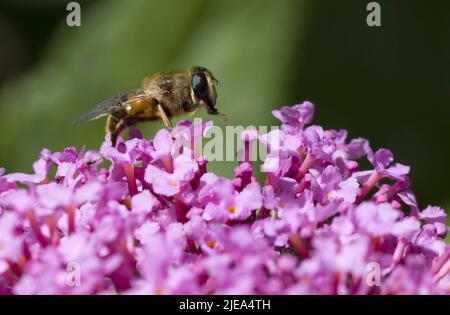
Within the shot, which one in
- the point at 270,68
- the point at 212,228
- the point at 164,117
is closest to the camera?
the point at 212,228

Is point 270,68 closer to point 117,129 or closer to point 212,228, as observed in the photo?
point 117,129

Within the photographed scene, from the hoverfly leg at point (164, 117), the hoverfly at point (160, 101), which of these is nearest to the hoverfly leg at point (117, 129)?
the hoverfly at point (160, 101)

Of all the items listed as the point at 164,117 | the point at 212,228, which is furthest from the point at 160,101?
the point at 212,228

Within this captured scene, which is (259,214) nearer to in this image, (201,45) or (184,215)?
(184,215)

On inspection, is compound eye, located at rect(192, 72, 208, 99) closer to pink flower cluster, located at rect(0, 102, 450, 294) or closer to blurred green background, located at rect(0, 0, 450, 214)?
pink flower cluster, located at rect(0, 102, 450, 294)

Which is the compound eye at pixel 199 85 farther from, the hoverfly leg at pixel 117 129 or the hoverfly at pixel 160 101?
the hoverfly leg at pixel 117 129

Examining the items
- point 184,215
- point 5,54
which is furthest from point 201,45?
point 184,215
